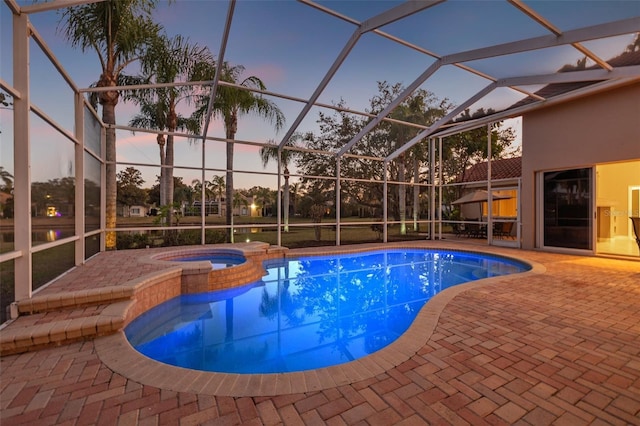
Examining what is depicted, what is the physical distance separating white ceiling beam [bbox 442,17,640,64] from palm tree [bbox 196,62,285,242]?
7223mm

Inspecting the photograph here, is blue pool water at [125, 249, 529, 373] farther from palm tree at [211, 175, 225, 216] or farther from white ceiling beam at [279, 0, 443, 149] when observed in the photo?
palm tree at [211, 175, 225, 216]

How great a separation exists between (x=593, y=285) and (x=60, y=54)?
13.0 meters

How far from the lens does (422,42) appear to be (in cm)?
627

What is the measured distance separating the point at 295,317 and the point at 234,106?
898cm

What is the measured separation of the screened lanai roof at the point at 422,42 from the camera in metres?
4.90

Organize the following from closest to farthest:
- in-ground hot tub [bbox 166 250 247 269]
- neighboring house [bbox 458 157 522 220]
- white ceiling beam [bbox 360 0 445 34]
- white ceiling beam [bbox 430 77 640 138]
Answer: white ceiling beam [bbox 360 0 445 34]
white ceiling beam [bbox 430 77 640 138]
in-ground hot tub [bbox 166 250 247 269]
neighboring house [bbox 458 157 522 220]

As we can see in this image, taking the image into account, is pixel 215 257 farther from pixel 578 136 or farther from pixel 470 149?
pixel 470 149

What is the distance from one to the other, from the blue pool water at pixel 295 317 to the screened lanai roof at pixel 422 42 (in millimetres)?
3804

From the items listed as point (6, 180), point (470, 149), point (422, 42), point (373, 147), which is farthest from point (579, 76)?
point (470, 149)

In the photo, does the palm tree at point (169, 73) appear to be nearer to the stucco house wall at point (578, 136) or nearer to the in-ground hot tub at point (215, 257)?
the in-ground hot tub at point (215, 257)

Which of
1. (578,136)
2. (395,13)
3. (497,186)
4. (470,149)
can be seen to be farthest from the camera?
(470,149)

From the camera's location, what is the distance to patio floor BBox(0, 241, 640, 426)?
1922mm

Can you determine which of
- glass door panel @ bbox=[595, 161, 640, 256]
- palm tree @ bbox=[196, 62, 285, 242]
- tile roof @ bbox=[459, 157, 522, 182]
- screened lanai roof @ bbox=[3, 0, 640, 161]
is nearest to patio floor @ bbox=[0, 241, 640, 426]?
screened lanai roof @ bbox=[3, 0, 640, 161]

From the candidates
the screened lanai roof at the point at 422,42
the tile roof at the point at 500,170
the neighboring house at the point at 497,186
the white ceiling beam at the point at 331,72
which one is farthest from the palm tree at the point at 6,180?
the tile roof at the point at 500,170
